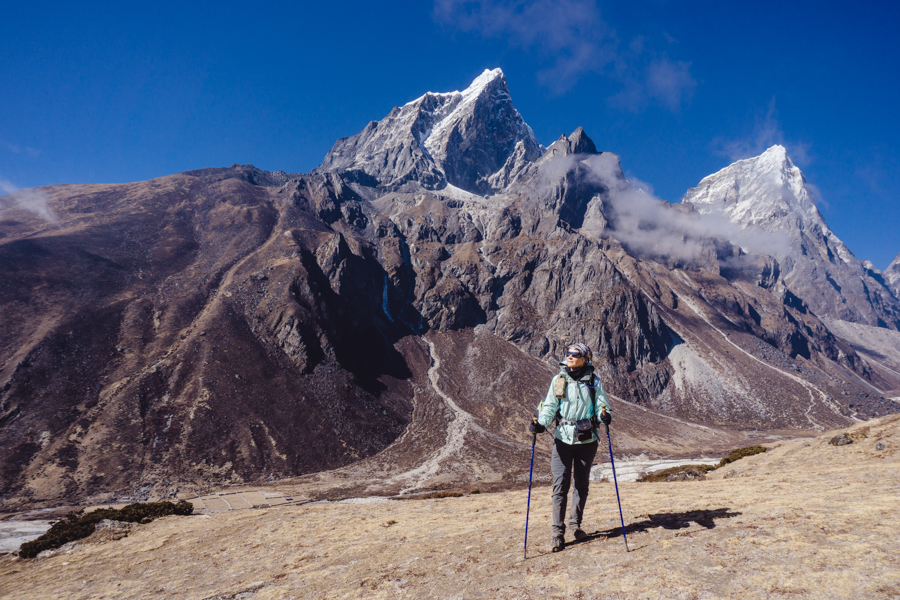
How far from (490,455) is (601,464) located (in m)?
22.6

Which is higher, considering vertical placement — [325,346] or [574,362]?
[325,346]

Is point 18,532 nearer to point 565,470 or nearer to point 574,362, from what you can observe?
point 565,470

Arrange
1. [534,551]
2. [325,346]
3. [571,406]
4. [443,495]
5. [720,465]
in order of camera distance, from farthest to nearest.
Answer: [325,346], [443,495], [720,465], [534,551], [571,406]

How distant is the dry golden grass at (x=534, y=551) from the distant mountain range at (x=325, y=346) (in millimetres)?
50871

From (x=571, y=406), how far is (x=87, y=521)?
22062 mm

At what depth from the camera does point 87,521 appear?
17.5 m

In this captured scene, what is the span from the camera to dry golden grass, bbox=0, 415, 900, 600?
631cm

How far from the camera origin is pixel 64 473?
5466 centimetres

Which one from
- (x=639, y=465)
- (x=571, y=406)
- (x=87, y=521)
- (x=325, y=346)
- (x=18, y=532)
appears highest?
(x=325, y=346)

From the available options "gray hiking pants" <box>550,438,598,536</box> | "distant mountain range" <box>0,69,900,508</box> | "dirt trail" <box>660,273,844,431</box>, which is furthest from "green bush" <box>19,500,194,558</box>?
"dirt trail" <box>660,273,844,431</box>

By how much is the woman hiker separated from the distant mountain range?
198ft

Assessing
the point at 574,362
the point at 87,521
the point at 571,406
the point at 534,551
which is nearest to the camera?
the point at 571,406

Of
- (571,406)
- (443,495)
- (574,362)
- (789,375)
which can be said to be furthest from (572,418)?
(789,375)

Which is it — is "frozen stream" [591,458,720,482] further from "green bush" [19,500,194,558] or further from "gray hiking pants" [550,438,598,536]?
"gray hiking pants" [550,438,598,536]
